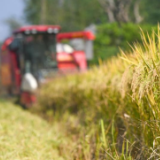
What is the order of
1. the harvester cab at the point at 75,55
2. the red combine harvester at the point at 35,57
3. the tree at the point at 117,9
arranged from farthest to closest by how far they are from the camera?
1. the tree at the point at 117,9
2. the harvester cab at the point at 75,55
3. the red combine harvester at the point at 35,57

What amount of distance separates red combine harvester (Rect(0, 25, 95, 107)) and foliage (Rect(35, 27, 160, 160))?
1.67 metres

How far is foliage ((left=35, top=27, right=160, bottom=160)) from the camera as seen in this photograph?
3.31 meters

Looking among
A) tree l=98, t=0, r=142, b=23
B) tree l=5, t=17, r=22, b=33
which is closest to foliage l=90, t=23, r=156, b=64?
tree l=98, t=0, r=142, b=23

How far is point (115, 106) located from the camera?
4.86 m

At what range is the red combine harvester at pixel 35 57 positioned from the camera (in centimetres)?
1065

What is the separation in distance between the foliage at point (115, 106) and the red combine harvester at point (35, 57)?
5.49ft

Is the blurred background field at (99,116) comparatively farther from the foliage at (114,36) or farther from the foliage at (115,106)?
the foliage at (114,36)

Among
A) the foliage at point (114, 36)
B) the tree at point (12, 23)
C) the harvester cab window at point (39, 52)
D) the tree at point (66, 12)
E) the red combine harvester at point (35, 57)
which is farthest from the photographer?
the tree at point (12, 23)

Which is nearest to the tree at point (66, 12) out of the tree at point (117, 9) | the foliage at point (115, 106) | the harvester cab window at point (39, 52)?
the tree at point (117, 9)

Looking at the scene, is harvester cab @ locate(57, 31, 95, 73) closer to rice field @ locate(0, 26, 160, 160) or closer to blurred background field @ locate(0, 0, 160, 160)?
blurred background field @ locate(0, 0, 160, 160)

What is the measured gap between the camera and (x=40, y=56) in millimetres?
11203

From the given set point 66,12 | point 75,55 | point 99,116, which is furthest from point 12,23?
point 99,116

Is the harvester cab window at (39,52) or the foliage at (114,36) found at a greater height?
the harvester cab window at (39,52)

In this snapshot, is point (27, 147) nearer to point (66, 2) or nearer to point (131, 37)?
point (131, 37)
